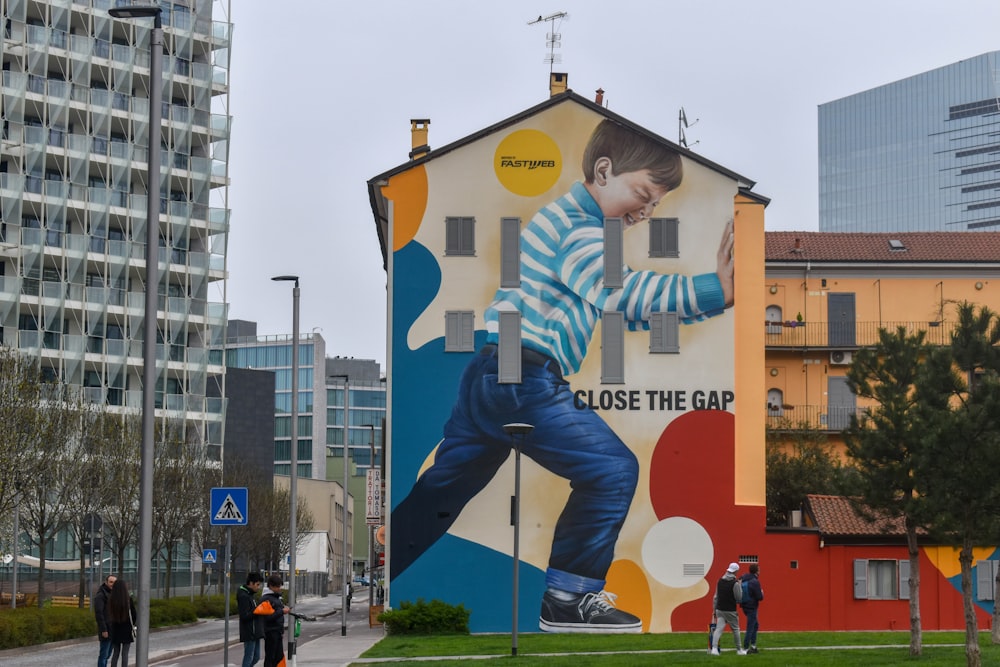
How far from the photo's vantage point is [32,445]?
4453 centimetres

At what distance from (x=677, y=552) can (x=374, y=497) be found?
1899cm

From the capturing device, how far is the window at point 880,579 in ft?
148

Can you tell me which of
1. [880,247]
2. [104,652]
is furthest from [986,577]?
[104,652]

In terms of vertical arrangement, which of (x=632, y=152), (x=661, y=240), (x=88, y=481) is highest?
(x=632, y=152)

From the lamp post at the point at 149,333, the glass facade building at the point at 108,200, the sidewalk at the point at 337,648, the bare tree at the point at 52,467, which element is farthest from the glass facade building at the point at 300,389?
the lamp post at the point at 149,333

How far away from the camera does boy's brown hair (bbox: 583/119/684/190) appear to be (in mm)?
46688

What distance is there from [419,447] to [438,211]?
293 inches

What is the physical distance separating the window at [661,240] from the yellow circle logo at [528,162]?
3.42 metres

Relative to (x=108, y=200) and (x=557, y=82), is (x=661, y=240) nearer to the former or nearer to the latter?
(x=557, y=82)

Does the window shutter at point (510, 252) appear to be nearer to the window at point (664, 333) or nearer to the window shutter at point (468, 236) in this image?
the window shutter at point (468, 236)

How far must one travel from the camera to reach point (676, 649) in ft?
111

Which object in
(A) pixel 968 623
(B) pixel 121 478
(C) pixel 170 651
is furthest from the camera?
(B) pixel 121 478

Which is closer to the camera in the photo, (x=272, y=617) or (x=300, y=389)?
(x=272, y=617)

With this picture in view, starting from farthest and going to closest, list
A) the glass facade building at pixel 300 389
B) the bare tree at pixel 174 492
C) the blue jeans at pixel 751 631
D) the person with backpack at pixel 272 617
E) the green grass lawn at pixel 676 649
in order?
the glass facade building at pixel 300 389
the bare tree at pixel 174 492
the blue jeans at pixel 751 631
the green grass lawn at pixel 676 649
the person with backpack at pixel 272 617
